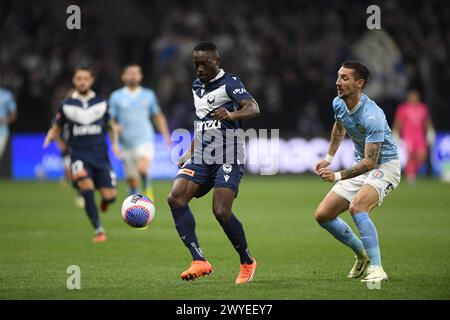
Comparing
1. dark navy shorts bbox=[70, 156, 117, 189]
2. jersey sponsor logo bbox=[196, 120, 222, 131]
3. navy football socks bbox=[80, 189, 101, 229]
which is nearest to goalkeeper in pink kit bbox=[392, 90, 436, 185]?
dark navy shorts bbox=[70, 156, 117, 189]

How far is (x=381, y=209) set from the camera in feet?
59.2

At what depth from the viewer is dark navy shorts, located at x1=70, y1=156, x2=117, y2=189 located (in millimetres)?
13445

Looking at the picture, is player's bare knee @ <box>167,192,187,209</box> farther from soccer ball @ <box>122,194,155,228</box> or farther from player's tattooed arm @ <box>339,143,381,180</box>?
player's tattooed arm @ <box>339,143,381,180</box>

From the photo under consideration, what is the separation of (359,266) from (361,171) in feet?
3.80

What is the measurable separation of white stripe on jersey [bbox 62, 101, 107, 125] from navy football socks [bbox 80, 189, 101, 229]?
3.68 feet

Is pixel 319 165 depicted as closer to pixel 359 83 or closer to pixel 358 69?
pixel 359 83

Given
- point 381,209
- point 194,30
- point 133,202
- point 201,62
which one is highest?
point 194,30

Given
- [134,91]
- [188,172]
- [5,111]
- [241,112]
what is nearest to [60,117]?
[134,91]

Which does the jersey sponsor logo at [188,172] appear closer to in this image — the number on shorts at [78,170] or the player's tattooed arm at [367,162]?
the player's tattooed arm at [367,162]

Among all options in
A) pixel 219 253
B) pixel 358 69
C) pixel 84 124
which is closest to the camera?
pixel 358 69

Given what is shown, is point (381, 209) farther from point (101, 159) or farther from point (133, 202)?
point (133, 202)

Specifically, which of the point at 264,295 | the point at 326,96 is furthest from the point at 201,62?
the point at 326,96

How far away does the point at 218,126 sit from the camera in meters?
9.12
